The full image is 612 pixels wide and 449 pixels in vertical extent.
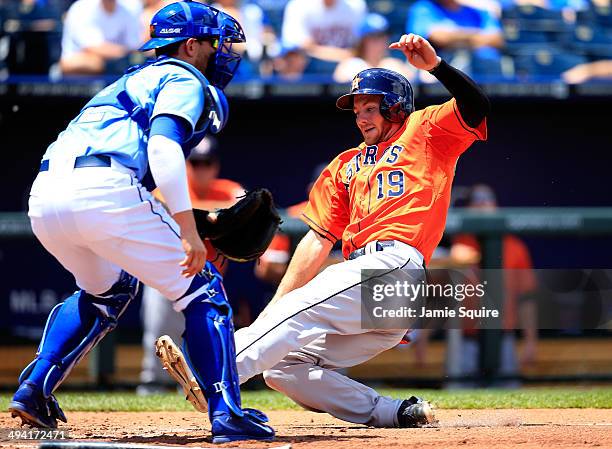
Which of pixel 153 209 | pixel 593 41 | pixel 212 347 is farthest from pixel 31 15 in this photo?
pixel 212 347

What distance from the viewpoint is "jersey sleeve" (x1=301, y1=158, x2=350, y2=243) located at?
4.85m

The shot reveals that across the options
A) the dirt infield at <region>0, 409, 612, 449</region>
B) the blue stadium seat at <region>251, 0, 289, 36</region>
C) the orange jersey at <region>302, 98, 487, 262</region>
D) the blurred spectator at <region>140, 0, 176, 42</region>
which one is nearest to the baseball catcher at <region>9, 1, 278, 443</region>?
the dirt infield at <region>0, 409, 612, 449</region>

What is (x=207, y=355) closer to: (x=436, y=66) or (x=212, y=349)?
(x=212, y=349)

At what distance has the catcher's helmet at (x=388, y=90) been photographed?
4.72 m

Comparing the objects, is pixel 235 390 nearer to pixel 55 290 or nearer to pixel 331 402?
pixel 331 402

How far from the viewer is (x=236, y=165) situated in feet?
30.9

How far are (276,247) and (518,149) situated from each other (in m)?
2.84

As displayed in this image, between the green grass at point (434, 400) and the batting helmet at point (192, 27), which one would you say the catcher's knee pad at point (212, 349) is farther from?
the green grass at point (434, 400)

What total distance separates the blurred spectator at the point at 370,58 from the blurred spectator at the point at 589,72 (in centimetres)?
138

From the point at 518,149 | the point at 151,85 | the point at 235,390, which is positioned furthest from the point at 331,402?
the point at 518,149

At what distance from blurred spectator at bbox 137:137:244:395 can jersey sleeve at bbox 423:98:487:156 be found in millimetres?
2605

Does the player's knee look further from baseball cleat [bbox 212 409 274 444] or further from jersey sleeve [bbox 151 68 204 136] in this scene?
jersey sleeve [bbox 151 68 204 136]

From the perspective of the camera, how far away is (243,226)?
4.30 m

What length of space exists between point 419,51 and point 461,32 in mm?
5003
